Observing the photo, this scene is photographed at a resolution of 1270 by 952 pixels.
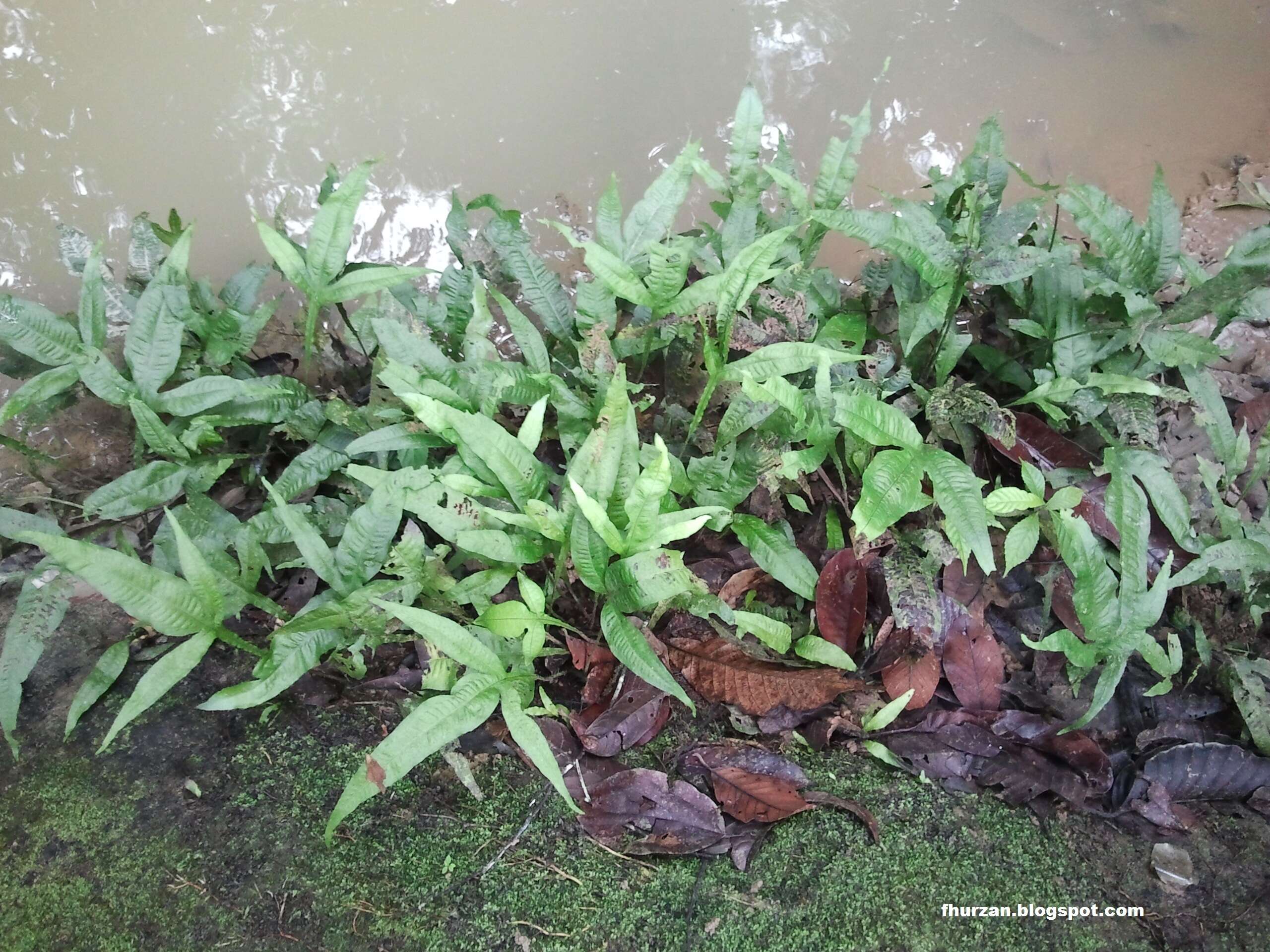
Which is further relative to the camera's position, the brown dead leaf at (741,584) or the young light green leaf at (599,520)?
the brown dead leaf at (741,584)

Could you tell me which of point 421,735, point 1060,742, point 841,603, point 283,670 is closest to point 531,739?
point 421,735

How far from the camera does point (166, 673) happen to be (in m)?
1.44

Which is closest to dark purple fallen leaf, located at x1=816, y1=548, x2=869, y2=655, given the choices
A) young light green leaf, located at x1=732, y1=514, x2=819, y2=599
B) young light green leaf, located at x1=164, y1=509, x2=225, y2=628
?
young light green leaf, located at x1=732, y1=514, x2=819, y2=599

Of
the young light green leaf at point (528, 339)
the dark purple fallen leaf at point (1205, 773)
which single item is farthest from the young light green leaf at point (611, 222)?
the dark purple fallen leaf at point (1205, 773)

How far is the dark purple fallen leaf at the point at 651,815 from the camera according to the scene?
145cm

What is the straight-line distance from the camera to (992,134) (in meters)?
2.05

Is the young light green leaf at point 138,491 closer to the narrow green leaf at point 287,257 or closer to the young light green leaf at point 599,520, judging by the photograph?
the narrow green leaf at point 287,257

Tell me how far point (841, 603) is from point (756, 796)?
1.47 ft

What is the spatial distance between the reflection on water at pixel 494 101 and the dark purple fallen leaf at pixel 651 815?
210cm

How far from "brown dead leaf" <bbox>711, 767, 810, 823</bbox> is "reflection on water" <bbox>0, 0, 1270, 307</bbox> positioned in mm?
2158

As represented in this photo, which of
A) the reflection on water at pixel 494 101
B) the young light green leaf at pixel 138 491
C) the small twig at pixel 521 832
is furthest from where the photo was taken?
the reflection on water at pixel 494 101

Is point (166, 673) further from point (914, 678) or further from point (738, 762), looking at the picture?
point (914, 678)

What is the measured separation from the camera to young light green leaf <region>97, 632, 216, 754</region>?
1.40 m

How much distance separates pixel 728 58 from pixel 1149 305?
6.85 ft
